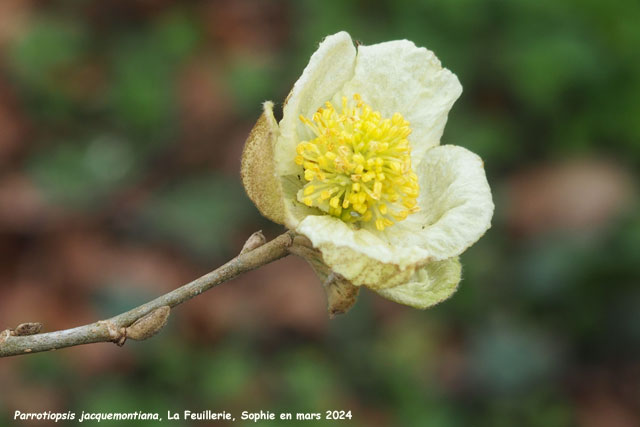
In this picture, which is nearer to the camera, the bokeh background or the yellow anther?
the yellow anther

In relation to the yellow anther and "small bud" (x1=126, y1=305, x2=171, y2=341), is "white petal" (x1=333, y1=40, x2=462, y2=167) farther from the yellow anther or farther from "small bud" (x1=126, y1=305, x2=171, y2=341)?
"small bud" (x1=126, y1=305, x2=171, y2=341)

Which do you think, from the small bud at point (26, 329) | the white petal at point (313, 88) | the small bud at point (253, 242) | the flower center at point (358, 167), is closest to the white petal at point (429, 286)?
the flower center at point (358, 167)

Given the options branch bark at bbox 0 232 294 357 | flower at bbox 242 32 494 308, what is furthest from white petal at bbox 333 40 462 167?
branch bark at bbox 0 232 294 357

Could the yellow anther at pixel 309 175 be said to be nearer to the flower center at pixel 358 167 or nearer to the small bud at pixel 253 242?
the flower center at pixel 358 167

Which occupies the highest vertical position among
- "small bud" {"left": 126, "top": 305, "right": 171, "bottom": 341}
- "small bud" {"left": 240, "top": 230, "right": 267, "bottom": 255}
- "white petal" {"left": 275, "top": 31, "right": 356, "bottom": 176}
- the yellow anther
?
"white petal" {"left": 275, "top": 31, "right": 356, "bottom": 176}

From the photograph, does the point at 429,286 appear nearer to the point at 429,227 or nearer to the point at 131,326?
the point at 429,227

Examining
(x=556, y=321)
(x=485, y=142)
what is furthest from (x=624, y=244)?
(x=485, y=142)

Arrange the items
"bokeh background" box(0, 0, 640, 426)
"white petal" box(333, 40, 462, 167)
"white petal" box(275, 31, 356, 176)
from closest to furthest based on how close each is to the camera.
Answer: "white petal" box(275, 31, 356, 176) → "white petal" box(333, 40, 462, 167) → "bokeh background" box(0, 0, 640, 426)
